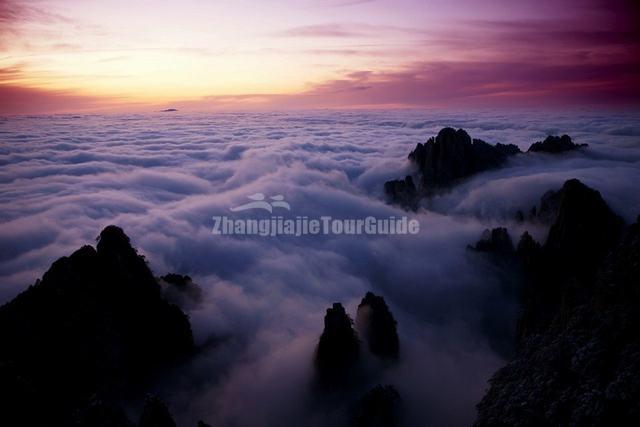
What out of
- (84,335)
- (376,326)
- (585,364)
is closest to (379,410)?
(376,326)

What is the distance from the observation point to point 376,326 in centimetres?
4159

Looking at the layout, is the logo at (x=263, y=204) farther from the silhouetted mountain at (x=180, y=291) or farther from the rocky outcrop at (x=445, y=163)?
the silhouetted mountain at (x=180, y=291)

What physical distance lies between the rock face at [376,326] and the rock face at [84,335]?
2003 centimetres

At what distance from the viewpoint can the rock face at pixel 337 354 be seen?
1442 inches

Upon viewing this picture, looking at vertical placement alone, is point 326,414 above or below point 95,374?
below

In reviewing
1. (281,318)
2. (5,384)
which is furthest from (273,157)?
(5,384)

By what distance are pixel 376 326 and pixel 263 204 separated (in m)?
95.0

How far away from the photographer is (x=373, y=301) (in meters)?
40.9

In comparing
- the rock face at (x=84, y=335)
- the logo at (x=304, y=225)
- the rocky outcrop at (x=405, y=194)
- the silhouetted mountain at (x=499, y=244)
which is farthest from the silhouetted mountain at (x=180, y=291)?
the rocky outcrop at (x=405, y=194)

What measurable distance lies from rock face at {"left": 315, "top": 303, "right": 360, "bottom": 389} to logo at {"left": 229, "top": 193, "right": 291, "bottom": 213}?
90.9 meters

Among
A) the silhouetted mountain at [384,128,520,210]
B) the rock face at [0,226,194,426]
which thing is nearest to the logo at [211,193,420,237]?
the silhouetted mountain at [384,128,520,210]

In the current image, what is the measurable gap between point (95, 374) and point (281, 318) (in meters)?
36.2

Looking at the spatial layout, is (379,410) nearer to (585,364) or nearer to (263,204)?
(585,364)

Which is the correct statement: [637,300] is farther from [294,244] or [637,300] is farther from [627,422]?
[294,244]
